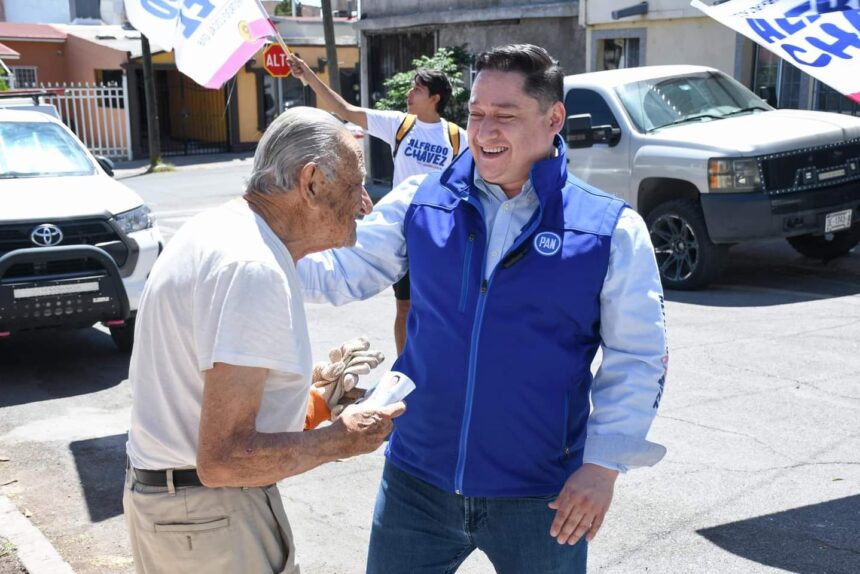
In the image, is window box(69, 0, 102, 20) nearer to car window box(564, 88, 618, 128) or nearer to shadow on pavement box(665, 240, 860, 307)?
car window box(564, 88, 618, 128)

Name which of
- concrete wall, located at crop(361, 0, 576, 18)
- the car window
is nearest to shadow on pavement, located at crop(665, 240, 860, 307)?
the car window

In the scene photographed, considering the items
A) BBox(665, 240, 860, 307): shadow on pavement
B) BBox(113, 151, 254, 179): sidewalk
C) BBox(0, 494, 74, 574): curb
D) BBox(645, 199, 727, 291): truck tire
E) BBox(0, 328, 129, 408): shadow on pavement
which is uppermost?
BBox(645, 199, 727, 291): truck tire

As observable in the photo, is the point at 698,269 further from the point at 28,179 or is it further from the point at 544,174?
the point at 544,174

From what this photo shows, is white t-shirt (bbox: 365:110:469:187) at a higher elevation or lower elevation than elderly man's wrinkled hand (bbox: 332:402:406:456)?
higher

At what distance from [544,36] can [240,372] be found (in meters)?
15.8

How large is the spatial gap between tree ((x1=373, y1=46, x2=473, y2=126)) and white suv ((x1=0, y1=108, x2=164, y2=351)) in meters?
9.25

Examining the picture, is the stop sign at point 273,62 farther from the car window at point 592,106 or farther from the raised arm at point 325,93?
the raised arm at point 325,93

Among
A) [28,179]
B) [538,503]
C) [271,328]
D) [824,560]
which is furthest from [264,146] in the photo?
[28,179]

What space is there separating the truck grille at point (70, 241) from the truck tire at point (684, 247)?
16.3 feet

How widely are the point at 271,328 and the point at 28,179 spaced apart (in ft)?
21.7

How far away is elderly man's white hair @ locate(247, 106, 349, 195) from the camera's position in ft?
7.55

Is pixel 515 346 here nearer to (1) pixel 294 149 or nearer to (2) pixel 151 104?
(1) pixel 294 149

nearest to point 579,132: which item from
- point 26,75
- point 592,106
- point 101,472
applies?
point 592,106

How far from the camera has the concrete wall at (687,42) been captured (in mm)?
14070
